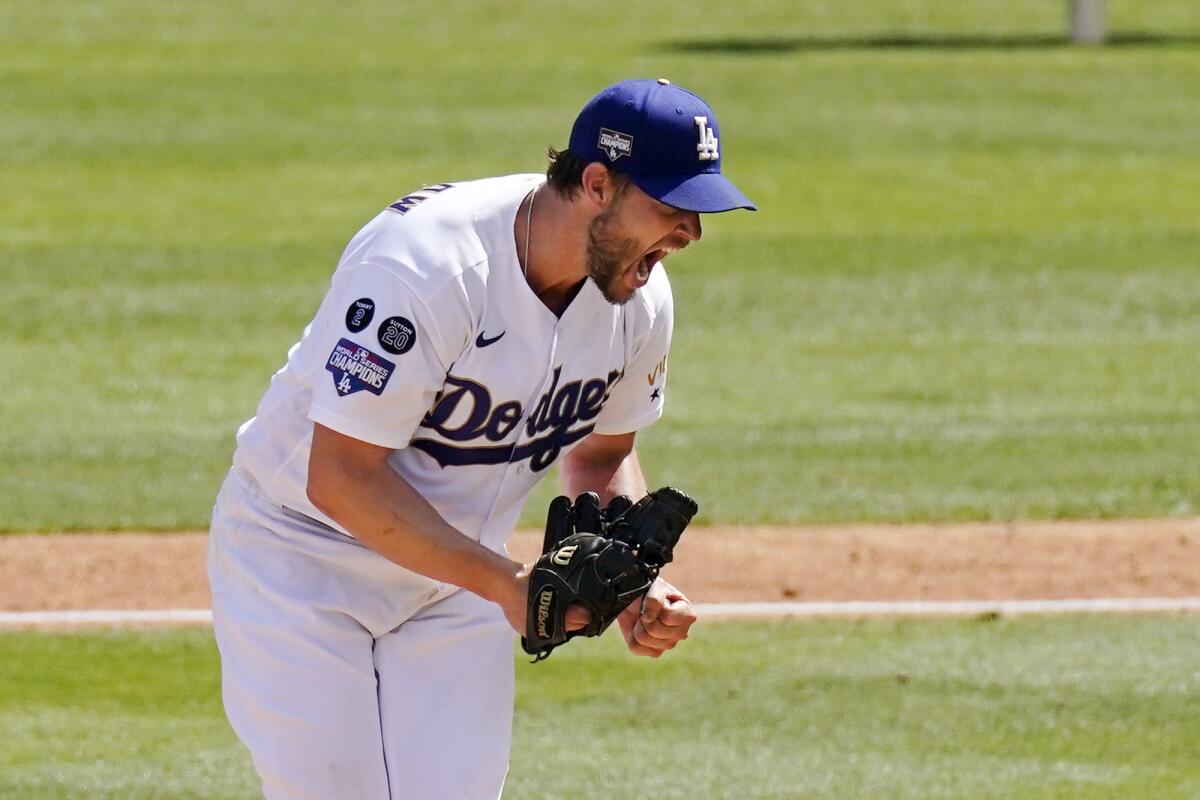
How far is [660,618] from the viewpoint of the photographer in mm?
3951

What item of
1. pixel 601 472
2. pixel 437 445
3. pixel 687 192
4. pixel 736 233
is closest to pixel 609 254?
pixel 687 192

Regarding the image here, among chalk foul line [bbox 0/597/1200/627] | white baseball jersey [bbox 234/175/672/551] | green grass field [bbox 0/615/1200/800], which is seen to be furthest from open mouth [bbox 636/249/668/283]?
chalk foul line [bbox 0/597/1200/627]

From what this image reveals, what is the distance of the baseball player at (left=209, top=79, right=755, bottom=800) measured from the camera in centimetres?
374

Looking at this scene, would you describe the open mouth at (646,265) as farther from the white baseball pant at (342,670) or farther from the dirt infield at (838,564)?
the dirt infield at (838,564)

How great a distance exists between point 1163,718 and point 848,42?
16.4m

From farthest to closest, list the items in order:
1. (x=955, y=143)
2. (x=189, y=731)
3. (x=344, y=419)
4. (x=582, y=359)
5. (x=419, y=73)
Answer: (x=419, y=73) → (x=955, y=143) → (x=189, y=731) → (x=582, y=359) → (x=344, y=419)

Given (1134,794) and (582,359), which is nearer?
(582,359)

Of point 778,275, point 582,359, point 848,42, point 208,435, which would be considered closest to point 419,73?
point 848,42

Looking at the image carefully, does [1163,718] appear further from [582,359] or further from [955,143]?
[955,143]

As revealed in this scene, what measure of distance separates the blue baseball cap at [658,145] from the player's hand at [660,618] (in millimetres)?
809

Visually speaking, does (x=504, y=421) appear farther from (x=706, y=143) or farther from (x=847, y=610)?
(x=847, y=610)

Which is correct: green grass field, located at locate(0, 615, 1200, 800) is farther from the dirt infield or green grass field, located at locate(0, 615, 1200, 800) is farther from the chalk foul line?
the dirt infield

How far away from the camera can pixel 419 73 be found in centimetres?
1934

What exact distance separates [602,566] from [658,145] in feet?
2.70
